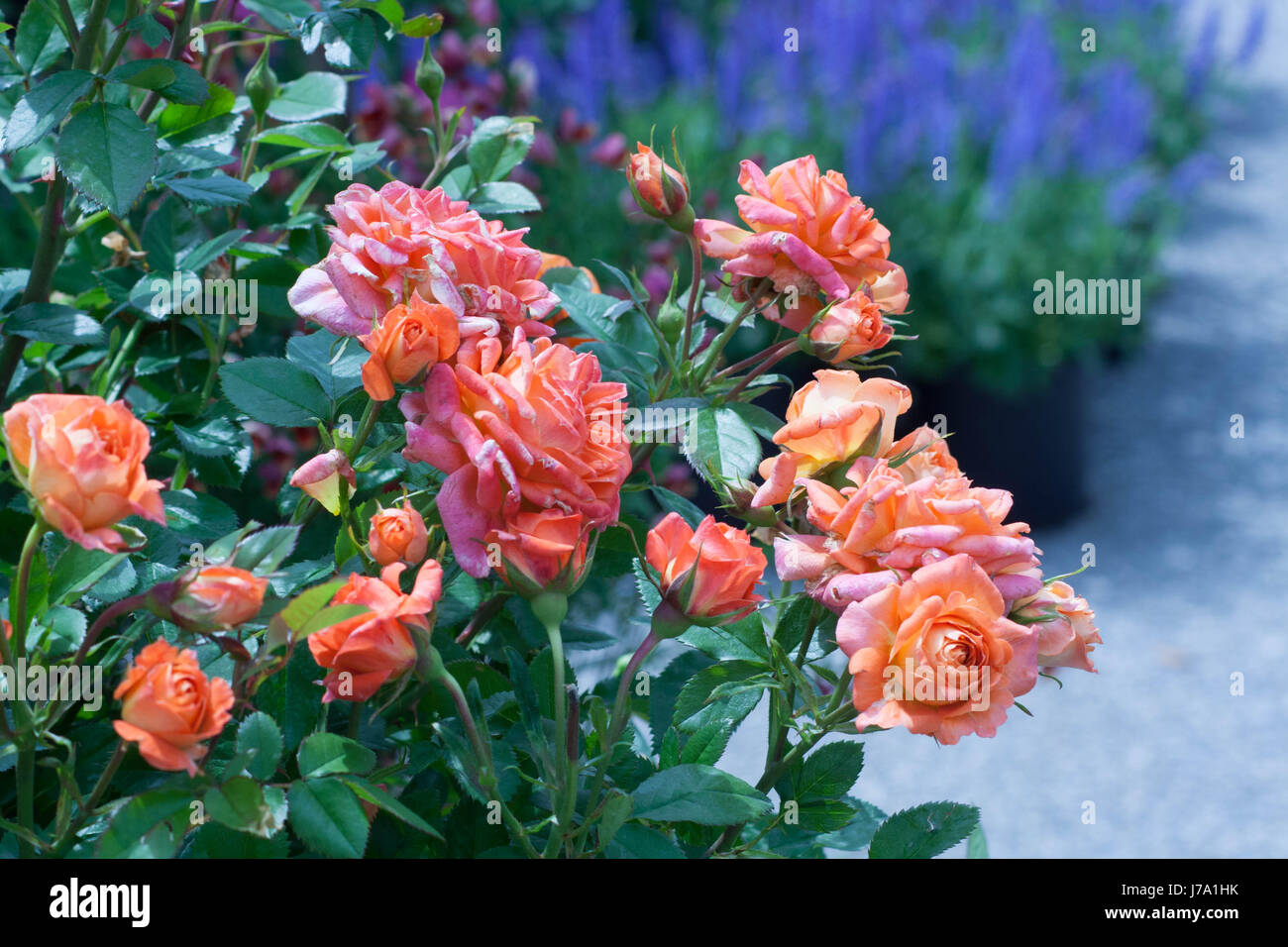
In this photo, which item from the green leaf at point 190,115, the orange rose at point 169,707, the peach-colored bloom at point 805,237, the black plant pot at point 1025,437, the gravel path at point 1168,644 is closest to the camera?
the orange rose at point 169,707

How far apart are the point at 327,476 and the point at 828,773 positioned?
0.83ft

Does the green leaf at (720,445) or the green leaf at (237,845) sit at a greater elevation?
→ the green leaf at (720,445)

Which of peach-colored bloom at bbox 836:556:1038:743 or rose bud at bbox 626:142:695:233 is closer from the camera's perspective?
peach-colored bloom at bbox 836:556:1038:743

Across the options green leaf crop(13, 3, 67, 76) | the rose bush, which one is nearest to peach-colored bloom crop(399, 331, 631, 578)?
the rose bush

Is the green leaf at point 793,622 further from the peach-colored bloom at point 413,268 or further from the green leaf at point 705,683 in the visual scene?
the peach-colored bloom at point 413,268

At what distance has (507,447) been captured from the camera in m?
0.50

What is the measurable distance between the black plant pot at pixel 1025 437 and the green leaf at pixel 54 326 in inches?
88.8

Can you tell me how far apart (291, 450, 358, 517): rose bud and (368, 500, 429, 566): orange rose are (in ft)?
0.15

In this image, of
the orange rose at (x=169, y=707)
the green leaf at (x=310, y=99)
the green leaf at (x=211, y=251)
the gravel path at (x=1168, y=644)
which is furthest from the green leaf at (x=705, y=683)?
the gravel path at (x=1168, y=644)

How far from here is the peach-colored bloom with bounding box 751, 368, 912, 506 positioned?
1.89 feet

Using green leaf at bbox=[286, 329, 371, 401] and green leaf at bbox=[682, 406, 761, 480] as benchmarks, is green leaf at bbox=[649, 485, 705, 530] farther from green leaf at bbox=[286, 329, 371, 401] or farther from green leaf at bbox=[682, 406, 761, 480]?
green leaf at bbox=[286, 329, 371, 401]

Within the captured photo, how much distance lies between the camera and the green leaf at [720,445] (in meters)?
0.61

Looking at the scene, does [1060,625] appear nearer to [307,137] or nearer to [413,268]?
[413,268]
